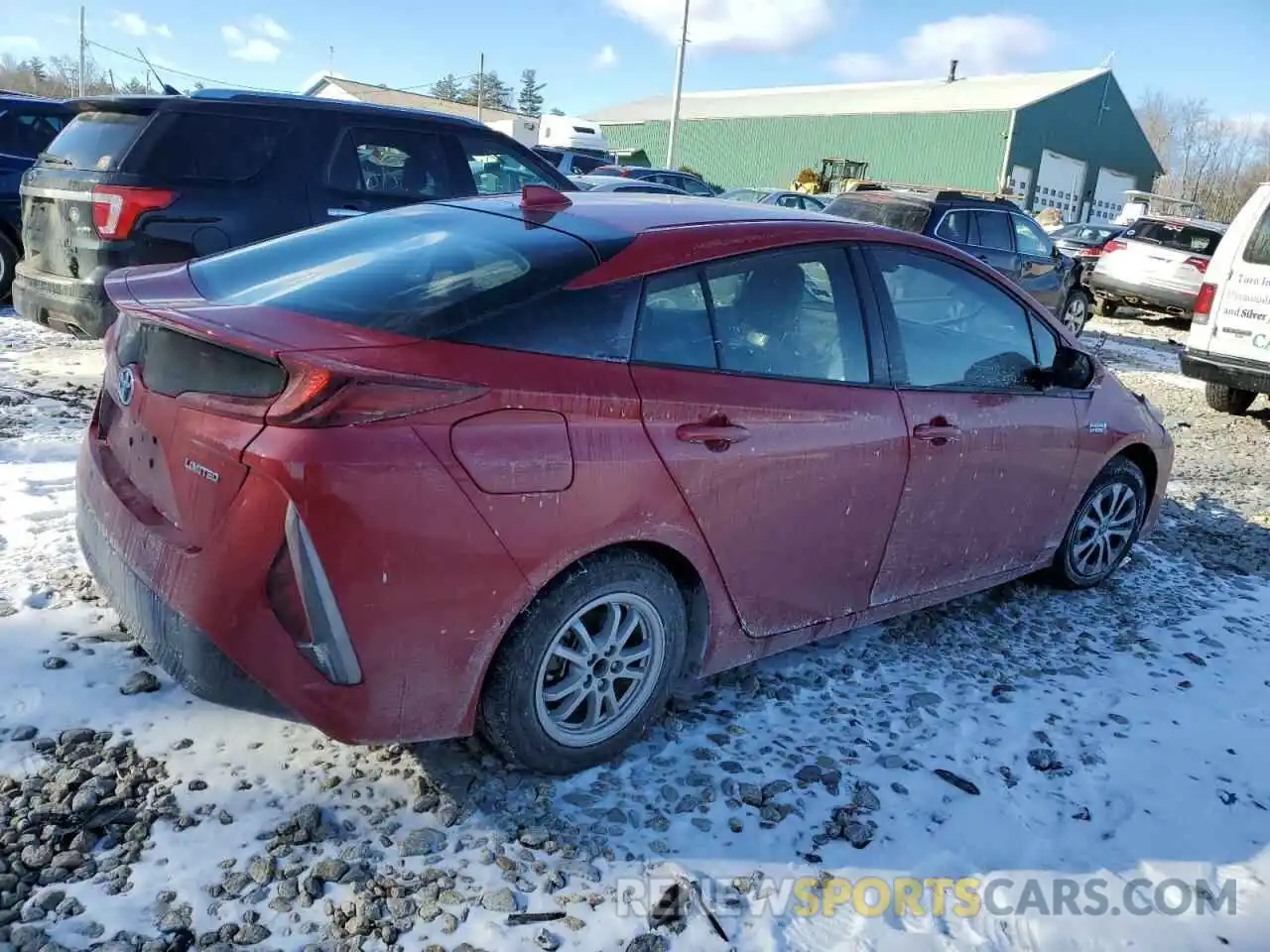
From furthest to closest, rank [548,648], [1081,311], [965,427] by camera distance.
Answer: [1081,311], [965,427], [548,648]

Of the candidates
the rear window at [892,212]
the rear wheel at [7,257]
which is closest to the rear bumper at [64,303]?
the rear wheel at [7,257]

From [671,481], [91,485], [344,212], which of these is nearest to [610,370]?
[671,481]

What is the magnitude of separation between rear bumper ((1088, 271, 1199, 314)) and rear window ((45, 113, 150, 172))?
13.7m

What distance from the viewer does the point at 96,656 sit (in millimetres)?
3189

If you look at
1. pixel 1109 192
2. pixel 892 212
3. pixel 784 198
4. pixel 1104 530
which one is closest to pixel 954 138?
pixel 1109 192

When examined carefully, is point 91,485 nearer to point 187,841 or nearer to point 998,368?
point 187,841

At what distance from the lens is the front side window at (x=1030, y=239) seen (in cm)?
1151

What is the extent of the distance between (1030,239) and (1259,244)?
12.3 feet

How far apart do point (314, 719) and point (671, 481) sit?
110cm

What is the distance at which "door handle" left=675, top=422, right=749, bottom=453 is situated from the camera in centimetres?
278

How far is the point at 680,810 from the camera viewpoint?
278cm

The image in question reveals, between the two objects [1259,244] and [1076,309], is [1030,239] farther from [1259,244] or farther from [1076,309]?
[1259,244]

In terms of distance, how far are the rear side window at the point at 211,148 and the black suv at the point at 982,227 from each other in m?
5.98

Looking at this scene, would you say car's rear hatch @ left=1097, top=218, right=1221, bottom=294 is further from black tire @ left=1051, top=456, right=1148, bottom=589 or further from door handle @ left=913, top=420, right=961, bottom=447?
door handle @ left=913, top=420, right=961, bottom=447
